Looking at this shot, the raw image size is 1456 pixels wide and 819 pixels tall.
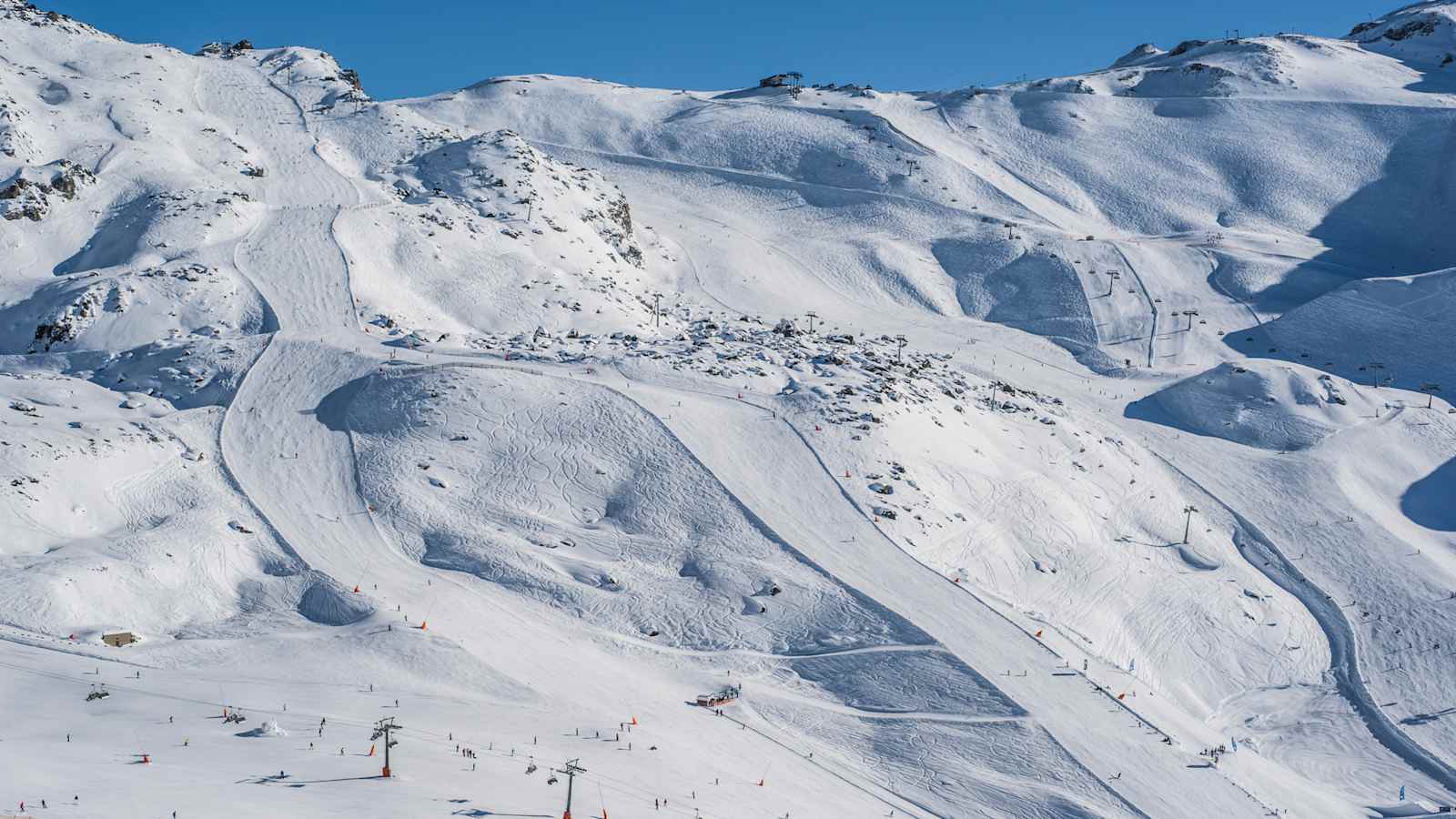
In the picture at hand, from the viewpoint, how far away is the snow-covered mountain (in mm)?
46250

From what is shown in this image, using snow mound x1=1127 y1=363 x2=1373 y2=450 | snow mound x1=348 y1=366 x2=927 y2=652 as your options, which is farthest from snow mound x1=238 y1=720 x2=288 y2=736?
snow mound x1=1127 y1=363 x2=1373 y2=450

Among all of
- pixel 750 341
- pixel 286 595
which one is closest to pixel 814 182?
pixel 750 341

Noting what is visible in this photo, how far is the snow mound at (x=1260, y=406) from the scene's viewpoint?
83000 millimetres

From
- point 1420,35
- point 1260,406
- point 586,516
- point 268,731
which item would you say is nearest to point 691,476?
point 586,516

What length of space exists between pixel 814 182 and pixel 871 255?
1877 centimetres

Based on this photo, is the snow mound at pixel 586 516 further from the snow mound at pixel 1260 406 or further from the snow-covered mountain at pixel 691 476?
the snow mound at pixel 1260 406

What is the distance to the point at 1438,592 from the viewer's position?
66125 mm

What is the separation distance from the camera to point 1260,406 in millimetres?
85062

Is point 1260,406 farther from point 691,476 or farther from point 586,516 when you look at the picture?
point 586,516

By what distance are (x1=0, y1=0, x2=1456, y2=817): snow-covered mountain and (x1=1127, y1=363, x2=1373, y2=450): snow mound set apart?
1.32ft

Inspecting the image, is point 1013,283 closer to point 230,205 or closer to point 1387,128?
point 1387,128

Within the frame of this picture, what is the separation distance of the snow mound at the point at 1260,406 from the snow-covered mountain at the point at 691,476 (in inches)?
15.9

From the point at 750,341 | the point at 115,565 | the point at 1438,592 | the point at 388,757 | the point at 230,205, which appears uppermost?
the point at 230,205

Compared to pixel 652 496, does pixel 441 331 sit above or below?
above
